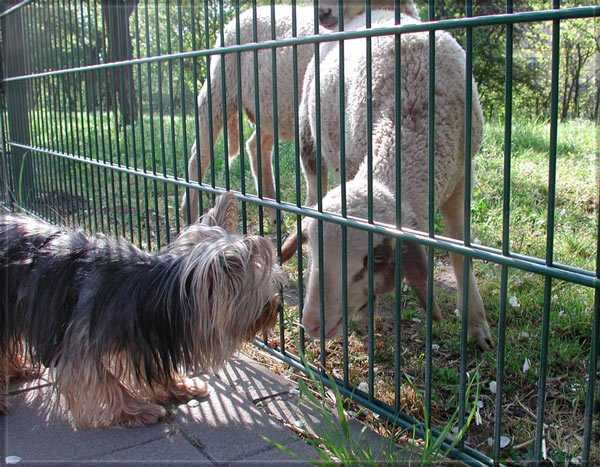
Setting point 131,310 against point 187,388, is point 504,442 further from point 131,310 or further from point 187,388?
point 131,310

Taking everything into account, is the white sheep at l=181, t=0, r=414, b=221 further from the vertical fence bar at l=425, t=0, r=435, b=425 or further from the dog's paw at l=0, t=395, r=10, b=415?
the vertical fence bar at l=425, t=0, r=435, b=425

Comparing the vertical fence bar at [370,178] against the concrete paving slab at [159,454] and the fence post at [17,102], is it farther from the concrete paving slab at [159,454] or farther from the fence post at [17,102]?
the fence post at [17,102]

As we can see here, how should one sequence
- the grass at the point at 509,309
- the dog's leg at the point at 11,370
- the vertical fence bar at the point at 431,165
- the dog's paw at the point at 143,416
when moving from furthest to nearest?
the dog's leg at the point at 11,370 → the grass at the point at 509,309 → the dog's paw at the point at 143,416 → the vertical fence bar at the point at 431,165

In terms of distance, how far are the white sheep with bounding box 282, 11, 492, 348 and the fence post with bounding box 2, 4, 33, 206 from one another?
4.20 meters

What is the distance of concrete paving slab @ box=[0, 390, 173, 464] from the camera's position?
2908 mm

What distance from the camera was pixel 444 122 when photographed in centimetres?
377

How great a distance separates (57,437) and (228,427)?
83 centimetres

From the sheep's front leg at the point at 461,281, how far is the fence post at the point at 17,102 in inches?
200

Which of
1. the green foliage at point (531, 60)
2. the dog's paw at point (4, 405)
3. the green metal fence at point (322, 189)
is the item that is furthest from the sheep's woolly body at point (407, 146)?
the green foliage at point (531, 60)

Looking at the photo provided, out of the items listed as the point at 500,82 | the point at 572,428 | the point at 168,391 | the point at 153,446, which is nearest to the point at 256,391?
the point at 168,391

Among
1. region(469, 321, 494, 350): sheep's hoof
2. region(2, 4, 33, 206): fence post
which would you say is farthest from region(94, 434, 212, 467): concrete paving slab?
region(2, 4, 33, 206): fence post

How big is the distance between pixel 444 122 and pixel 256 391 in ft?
6.29

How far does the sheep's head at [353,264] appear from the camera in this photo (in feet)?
10.9

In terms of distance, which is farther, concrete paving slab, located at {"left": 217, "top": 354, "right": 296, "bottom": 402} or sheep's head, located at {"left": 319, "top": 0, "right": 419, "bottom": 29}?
sheep's head, located at {"left": 319, "top": 0, "right": 419, "bottom": 29}
